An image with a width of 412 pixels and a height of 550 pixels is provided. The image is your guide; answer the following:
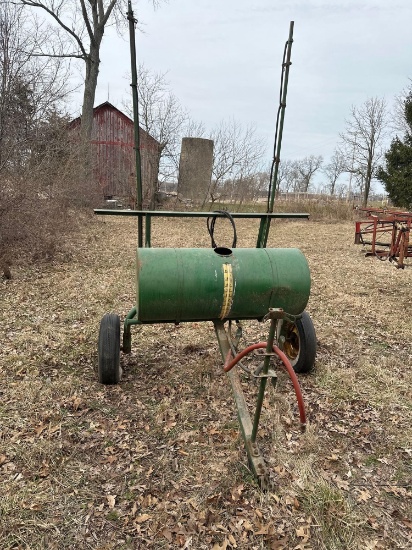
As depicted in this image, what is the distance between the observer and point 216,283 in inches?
128

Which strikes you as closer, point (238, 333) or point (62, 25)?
point (238, 333)

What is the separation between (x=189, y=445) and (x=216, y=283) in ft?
4.03

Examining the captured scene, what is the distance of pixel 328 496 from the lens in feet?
8.07

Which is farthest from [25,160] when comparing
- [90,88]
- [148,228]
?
[90,88]

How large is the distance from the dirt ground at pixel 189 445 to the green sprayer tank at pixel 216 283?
0.85m

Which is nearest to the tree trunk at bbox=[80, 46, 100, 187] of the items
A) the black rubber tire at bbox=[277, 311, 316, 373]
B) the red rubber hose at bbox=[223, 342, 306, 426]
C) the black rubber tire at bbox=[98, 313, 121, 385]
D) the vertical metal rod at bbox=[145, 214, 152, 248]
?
the vertical metal rod at bbox=[145, 214, 152, 248]

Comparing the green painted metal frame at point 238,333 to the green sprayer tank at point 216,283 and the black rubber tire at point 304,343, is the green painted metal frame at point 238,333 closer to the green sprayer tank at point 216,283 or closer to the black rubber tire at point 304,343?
the green sprayer tank at point 216,283

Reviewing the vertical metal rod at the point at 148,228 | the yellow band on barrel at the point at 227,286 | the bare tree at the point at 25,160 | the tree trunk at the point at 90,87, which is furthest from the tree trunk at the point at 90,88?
the yellow band on barrel at the point at 227,286

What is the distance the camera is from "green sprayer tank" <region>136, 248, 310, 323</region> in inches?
126

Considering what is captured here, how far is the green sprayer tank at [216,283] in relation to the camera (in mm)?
3191

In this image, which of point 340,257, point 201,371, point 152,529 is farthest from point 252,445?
point 340,257

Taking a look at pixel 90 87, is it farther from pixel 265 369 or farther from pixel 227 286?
pixel 265 369

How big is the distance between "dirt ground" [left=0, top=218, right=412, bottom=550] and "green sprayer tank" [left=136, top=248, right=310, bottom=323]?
2.78ft

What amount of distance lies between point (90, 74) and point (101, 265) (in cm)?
1398
